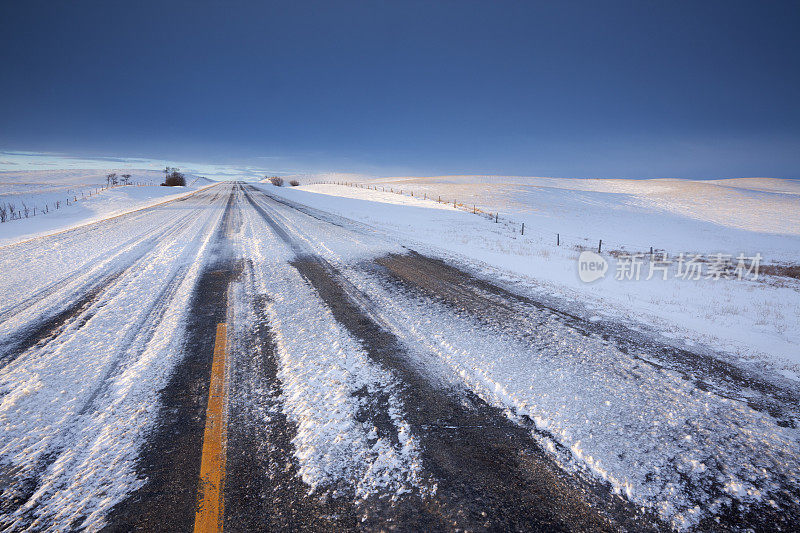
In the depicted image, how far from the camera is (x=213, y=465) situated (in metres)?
2.66

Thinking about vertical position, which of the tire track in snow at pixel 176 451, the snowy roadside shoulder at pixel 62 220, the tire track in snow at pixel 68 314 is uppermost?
the snowy roadside shoulder at pixel 62 220

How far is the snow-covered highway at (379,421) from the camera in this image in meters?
2.38

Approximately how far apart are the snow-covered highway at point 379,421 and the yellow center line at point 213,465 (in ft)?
0.13

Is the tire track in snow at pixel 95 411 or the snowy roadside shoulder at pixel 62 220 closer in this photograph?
the tire track in snow at pixel 95 411

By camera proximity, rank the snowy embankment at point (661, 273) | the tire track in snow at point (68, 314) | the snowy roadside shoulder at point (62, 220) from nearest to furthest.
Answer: the tire track in snow at point (68, 314) < the snowy embankment at point (661, 273) < the snowy roadside shoulder at point (62, 220)

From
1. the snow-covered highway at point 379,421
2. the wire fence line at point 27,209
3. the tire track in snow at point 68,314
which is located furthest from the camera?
the wire fence line at point 27,209

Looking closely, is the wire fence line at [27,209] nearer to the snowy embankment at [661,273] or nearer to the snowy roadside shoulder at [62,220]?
the snowy roadside shoulder at [62,220]

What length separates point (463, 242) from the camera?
1370 centimetres

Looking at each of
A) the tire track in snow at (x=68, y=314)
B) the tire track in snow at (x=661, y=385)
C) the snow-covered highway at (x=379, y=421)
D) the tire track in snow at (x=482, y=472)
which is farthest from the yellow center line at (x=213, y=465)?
the tire track in snow at (x=68, y=314)

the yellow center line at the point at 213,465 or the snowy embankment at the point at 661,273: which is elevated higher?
the snowy embankment at the point at 661,273

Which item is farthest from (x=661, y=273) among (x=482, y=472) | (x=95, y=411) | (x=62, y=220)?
(x=62, y=220)

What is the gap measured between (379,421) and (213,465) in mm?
1355

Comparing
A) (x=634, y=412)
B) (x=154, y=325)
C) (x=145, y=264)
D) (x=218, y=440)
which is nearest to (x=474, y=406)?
(x=634, y=412)

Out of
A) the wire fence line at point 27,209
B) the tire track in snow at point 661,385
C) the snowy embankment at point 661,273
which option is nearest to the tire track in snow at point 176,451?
the tire track in snow at point 661,385
